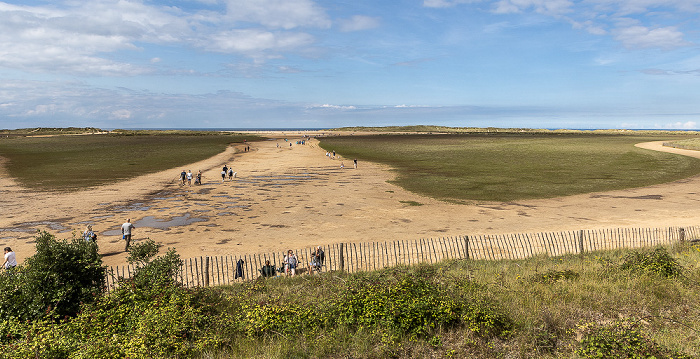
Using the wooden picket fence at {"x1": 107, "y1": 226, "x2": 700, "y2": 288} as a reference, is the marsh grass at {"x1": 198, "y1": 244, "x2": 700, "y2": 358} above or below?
above

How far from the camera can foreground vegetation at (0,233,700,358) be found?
8172mm

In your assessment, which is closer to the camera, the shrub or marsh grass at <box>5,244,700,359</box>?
marsh grass at <box>5,244,700,359</box>

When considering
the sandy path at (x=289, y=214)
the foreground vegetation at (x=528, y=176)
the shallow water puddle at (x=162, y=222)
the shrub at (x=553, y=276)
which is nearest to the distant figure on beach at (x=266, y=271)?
the sandy path at (x=289, y=214)

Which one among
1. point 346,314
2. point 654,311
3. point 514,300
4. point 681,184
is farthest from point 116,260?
point 681,184

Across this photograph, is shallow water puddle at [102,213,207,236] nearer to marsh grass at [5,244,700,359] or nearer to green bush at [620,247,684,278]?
marsh grass at [5,244,700,359]

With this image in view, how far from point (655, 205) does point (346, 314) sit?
30.9 meters

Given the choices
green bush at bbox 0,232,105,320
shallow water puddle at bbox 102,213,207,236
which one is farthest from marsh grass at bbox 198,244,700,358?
shallow water puddle at bbox 102,213,207,236

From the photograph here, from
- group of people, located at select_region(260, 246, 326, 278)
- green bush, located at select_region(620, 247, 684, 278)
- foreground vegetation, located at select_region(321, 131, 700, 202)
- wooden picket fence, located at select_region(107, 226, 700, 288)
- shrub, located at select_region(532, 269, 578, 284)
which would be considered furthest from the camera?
foreground vegetation, located at select_region(321, 131, 700, 202)

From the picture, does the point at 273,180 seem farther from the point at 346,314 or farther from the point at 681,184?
the point at 681,184

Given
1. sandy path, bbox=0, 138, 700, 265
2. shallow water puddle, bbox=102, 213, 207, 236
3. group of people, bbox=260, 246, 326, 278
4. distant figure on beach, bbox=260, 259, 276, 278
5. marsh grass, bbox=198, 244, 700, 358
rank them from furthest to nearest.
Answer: shallow water puddle, bbox=102, 213, 207, 236 < sandy path, bbox=0, 138, 700, 265 < group of people, bbox=260, 246, 326, 278 < distant figure on beach, bbox=260, 259, 276, 278 < marsh grass, bbox=198, 244, 700, 358

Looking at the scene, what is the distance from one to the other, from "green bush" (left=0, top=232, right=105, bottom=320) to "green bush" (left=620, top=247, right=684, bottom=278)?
1690cm

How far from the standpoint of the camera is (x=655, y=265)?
479 inches

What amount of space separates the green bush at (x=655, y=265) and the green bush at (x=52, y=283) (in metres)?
16.9

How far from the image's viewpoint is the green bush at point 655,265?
39.3 ft
